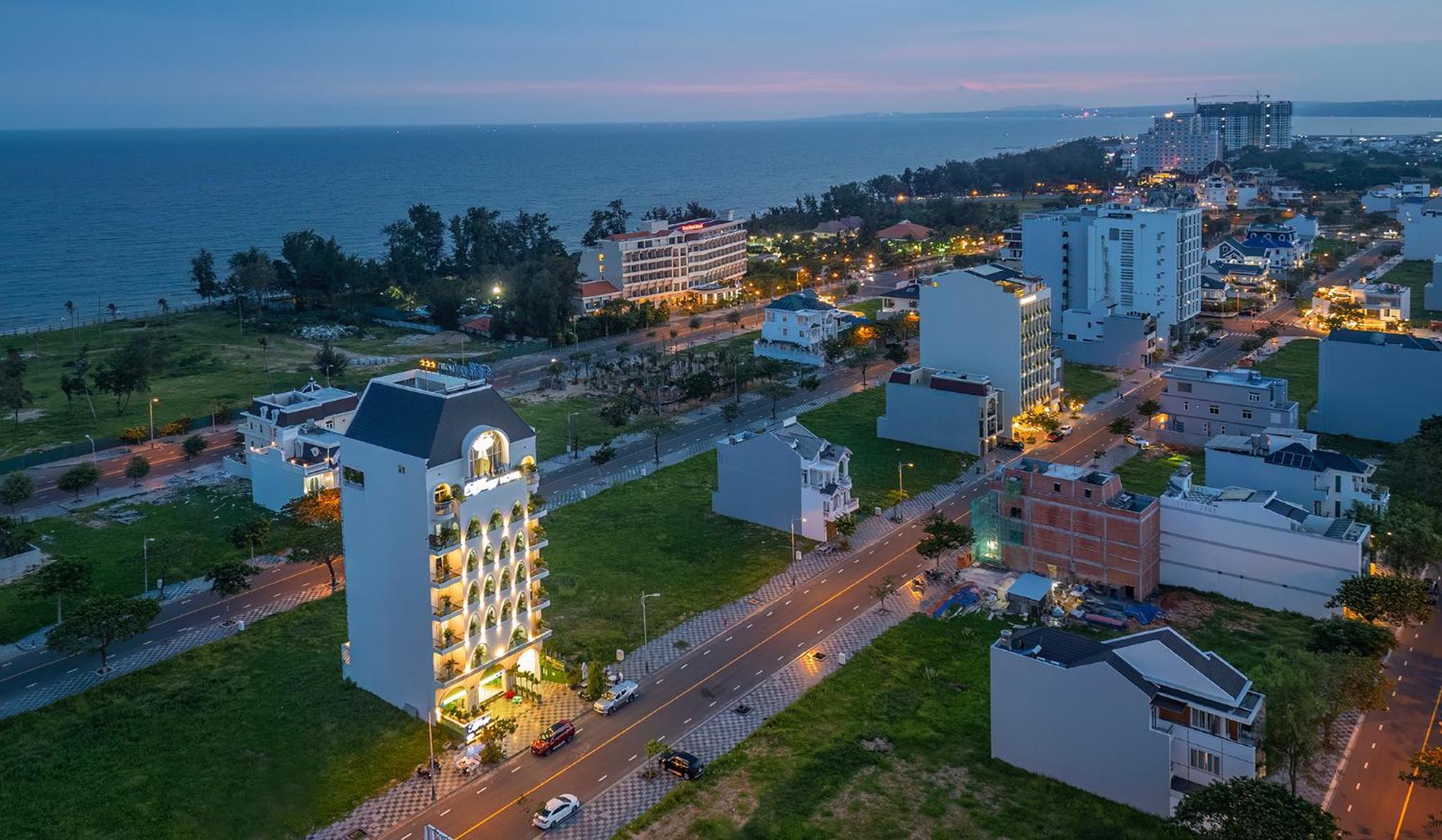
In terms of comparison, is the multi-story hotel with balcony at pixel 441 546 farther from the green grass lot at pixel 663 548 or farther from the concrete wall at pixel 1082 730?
the concrete wall at pixel 1082 730

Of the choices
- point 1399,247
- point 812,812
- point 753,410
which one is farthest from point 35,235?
point 1399,247

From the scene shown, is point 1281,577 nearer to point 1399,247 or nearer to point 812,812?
point 812,812

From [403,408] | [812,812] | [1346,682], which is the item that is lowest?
[812,812]

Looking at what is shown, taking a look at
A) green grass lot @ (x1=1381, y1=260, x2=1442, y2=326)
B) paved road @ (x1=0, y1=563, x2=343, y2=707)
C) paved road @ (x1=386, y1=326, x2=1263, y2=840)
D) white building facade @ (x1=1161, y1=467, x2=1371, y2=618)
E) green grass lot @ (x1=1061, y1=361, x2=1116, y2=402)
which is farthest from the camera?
green grass lot @ (x1=1381, y1=260, x2=1442, y2=326)

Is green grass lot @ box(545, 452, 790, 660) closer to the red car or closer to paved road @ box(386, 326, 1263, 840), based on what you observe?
paved road @ box(386, 326, 1263, 840)

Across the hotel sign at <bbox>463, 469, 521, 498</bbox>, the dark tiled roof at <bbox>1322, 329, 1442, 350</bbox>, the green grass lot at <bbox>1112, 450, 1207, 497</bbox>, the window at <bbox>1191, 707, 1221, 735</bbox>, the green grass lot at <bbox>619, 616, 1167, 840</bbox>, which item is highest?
the dark tiled roof at <bbox>1322, 329, 1442, 350</bbox>

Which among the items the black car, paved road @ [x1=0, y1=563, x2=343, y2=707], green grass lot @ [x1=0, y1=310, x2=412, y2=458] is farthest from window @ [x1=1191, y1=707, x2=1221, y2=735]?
green grass lot @ [x1=0, y1=310, x2=412, y2=458]

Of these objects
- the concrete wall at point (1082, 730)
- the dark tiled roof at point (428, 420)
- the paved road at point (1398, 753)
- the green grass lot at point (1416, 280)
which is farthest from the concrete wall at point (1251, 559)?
the green grass lot at point (1416, 280)

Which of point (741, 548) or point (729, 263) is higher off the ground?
point (729, 263)
